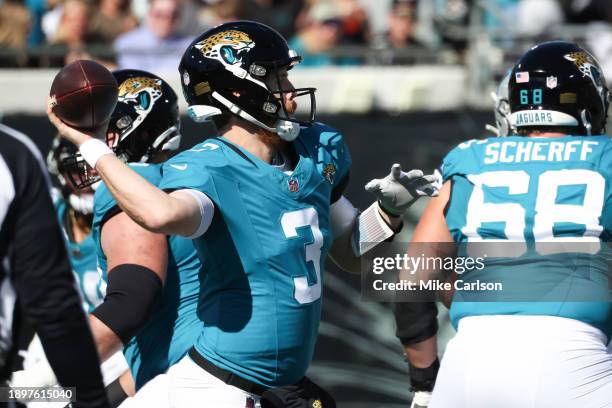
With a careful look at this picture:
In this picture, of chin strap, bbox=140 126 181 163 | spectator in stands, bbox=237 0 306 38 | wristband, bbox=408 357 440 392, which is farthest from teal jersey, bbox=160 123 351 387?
spectator in stands, bbox=237 0 306 38

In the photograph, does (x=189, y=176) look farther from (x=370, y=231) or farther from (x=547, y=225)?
(x=547, y=225)

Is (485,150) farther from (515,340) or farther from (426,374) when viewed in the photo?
(426,374)

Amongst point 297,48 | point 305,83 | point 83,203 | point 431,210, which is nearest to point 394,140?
point 305,83

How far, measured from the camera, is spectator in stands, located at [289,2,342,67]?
8.52 m

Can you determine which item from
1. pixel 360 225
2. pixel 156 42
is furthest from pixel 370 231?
pixel 156 42

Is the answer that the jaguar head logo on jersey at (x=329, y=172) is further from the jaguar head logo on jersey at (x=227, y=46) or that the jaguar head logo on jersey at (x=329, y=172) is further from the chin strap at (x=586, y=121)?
the chin strap at (x=586, y=121)

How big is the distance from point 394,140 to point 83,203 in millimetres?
2919

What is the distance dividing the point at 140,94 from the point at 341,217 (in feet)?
3.03

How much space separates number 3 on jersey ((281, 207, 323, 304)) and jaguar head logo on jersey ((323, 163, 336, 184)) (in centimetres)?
19

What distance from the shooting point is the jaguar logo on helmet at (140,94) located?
4.26 metres

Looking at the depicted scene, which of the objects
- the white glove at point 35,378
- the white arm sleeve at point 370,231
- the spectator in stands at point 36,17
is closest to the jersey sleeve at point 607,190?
the white arm sleeve at point 370,231

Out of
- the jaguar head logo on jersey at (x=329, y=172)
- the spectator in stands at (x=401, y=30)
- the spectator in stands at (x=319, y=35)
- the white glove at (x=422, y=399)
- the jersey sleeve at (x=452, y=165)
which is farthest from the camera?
the spectator in stands at (x=319, y=35)

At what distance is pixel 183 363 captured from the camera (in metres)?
3.67

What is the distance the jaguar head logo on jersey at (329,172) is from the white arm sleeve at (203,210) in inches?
21.5
